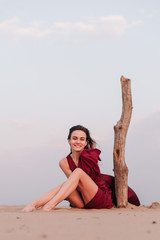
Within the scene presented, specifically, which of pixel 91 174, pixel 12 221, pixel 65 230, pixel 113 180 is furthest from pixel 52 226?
pixel 113 180

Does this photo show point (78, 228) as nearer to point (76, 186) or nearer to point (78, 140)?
point (76, 186)

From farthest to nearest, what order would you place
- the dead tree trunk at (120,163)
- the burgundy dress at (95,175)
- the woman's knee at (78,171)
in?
the dead tree trunk at (120,163)
the burgundy dress at (95,175)
the woman's knee at (78,171)

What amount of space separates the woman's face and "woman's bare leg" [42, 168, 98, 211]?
0.78 m

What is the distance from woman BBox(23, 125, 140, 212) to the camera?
19.3ft

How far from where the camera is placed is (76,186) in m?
5.95

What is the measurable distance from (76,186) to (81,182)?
14 cm

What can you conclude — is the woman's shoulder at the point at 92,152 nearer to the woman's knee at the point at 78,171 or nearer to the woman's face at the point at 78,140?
the woman's face at the point at 78,140

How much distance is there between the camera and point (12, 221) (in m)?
3.92

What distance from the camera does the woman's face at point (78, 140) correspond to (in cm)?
669

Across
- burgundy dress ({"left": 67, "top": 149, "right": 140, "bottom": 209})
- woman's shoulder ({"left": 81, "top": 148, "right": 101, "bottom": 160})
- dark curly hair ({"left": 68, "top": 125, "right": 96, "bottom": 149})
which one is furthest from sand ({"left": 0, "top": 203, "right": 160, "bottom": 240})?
dark curly hair ({"left": 68, "top": 125, "right": 96, "bottom": 149})

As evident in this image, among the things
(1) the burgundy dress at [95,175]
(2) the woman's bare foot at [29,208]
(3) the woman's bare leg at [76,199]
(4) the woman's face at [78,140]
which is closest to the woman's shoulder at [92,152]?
(1) the burgundy dress at [95,175]

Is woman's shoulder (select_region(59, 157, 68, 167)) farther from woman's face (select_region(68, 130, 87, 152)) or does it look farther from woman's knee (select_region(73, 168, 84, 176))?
woman's knee (select_region(73, 168, 84, 176))

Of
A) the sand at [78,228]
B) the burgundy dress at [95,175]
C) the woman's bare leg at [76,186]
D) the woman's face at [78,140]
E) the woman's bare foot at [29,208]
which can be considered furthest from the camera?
the woman's face at [78,140]

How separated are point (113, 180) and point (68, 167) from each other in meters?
1.09
